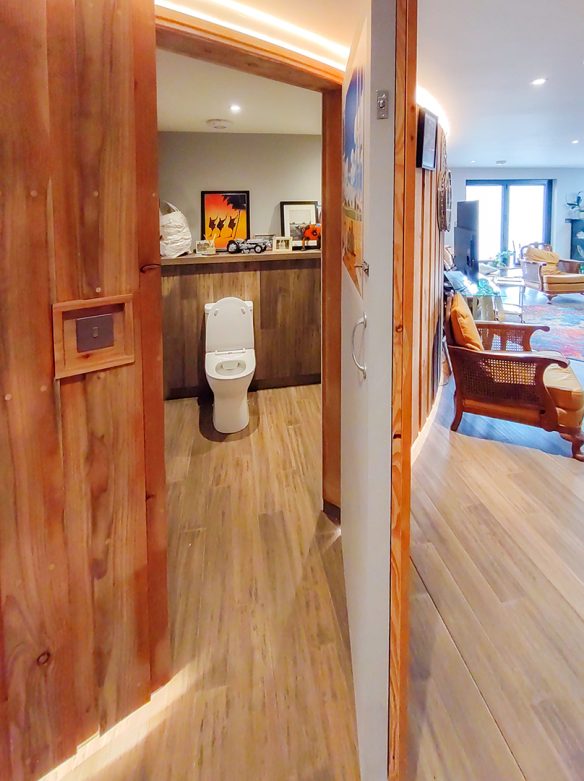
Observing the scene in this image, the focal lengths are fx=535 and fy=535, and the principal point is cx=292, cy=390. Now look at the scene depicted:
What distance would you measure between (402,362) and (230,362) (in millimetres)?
3018

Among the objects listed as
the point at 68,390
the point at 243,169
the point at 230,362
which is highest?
the point at 243,169

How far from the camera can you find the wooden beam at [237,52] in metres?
1.70

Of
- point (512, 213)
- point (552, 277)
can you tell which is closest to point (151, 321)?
point (552, 277)

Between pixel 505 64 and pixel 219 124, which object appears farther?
pixel 219 124

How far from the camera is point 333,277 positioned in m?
2.44

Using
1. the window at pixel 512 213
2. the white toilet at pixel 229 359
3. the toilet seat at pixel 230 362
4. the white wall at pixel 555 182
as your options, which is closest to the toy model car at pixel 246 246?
the white toilet at pixel 229 359

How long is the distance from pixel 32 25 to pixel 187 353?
3543 mm

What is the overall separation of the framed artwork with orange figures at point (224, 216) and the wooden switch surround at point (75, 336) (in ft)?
12.3

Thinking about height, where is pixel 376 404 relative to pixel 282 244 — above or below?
below

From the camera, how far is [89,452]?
1.32 metres

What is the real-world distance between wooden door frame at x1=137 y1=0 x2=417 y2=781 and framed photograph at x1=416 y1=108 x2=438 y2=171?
2.69 ft

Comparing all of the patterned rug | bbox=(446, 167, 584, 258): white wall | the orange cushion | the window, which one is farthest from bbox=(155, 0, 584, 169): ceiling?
the window

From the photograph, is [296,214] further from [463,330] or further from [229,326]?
[463,330]

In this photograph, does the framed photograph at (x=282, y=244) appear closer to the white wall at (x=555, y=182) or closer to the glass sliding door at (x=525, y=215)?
the white wall at (x=555, y=182)
